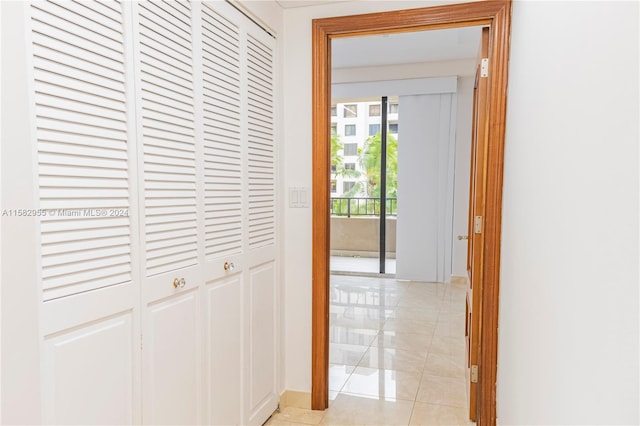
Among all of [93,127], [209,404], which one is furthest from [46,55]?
[209,404]

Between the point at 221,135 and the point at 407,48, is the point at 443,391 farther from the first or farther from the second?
the point at 407,48

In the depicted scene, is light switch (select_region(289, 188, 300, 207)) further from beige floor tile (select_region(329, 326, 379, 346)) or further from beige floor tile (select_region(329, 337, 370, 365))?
beige floor tile (select_region(329, 326, 379, 346))

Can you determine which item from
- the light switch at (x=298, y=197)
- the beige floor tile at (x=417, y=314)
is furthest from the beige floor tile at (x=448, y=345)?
the light switch at (x=298, y=197)

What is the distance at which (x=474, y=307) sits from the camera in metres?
2.23

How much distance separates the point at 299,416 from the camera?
239cm

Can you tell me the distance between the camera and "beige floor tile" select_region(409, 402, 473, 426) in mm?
2344

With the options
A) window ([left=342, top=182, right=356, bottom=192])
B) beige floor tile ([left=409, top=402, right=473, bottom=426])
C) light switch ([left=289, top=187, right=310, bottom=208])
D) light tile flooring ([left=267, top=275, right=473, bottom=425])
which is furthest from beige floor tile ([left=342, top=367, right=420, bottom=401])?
window ([left=342, top=182, right=356, bottom=192])

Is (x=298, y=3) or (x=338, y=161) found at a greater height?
(x=298, y=3)

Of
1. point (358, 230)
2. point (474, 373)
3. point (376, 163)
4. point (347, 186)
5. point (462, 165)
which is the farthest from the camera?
point (347, 186)

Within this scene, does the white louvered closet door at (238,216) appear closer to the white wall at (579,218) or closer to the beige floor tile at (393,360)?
the beige floor tile at (393,360)

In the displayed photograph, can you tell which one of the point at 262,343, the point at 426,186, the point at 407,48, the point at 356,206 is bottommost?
the point at 262,343

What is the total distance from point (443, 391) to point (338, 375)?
71cm

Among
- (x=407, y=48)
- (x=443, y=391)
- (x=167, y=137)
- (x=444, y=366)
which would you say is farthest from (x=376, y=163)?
(x=167, y=137)

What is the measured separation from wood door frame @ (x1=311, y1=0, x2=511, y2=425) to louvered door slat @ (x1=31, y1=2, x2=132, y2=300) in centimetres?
123
